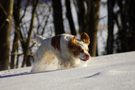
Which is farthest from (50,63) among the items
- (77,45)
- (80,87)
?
(80,87)

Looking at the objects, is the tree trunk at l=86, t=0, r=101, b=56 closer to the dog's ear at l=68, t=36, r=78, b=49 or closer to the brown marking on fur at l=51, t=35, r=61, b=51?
the brown marking on fur at l=51, t=35, r=61, b=51

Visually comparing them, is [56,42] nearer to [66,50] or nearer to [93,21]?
[66,50]

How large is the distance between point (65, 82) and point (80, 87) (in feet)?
1.23

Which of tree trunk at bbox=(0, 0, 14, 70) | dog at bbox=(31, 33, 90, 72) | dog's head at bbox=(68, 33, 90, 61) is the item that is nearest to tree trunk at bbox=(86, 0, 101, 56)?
tree trunk at bbox=(0, 0, 14, 70)

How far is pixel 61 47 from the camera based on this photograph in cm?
454

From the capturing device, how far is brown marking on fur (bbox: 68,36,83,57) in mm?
4391

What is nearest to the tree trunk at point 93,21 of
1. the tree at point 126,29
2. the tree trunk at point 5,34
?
the tree trunk at point 5,34

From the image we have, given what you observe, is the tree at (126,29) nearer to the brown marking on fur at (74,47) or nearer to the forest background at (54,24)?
the forest background at (54,24)

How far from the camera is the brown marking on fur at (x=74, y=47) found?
4391mm

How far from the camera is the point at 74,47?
4414 millimetres

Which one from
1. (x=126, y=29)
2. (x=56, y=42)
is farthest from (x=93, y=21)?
(x=126, y=29)

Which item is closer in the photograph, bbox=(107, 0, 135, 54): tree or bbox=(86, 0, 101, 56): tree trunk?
bbox=(86, 0, 101, 56): tree trunk

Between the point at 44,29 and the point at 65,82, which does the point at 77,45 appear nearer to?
the point at 65,82

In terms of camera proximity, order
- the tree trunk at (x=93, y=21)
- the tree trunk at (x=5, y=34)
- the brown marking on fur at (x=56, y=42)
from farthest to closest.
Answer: the tree trunk at (x=93, y=21) < the tree trunk at (x=5, y=34) < the brown marking on fur at (x=56, y=42)
